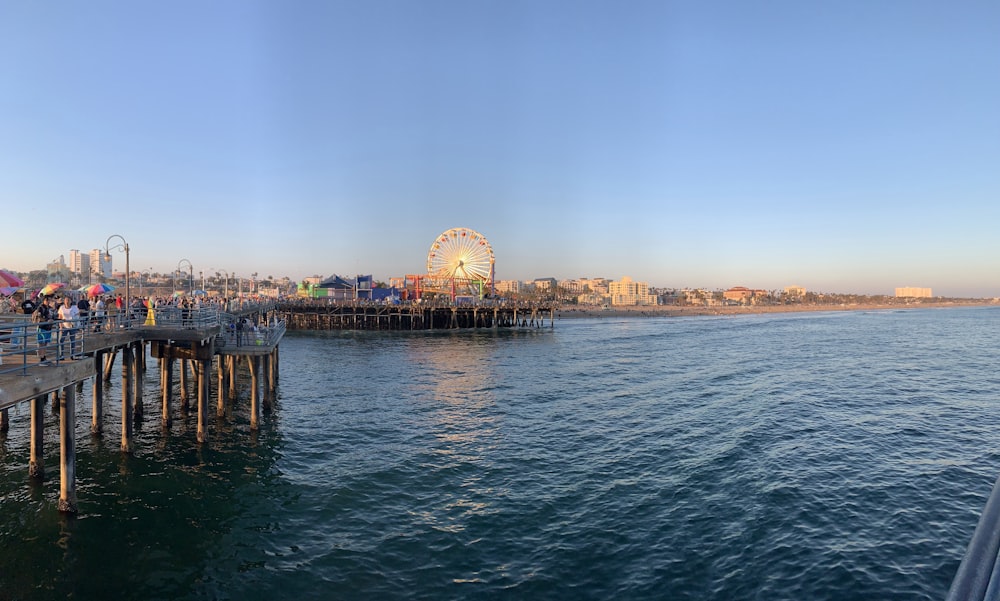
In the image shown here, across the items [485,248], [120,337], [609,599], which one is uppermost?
[485,248]

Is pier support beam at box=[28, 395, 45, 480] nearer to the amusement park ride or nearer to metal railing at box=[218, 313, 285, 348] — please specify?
metal railing at box=[218, 313, 285, 348]

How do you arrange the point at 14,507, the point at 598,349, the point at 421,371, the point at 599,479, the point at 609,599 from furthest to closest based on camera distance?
the point at 598,349
the point at 421,371
the point at 599,479
the point at 14,507
the point at 609,599

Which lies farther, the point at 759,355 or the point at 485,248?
the point at 485,248

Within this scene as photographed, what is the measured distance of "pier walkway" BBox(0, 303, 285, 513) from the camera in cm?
1234

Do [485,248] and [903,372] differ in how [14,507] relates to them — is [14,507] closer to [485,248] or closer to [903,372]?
[903,372]

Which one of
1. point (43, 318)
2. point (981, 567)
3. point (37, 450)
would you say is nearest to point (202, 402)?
point (37, 450)

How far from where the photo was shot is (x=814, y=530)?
46.5 feet

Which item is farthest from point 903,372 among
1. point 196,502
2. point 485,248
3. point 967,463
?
point 485,248

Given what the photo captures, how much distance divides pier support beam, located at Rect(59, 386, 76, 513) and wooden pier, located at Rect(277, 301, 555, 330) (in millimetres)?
60138

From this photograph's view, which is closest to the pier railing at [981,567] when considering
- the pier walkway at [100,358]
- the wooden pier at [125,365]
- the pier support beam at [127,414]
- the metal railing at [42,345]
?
the pier walkway at [100,358]

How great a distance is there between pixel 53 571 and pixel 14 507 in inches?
156

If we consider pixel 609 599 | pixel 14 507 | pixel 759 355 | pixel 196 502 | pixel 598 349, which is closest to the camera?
pixel 609 599

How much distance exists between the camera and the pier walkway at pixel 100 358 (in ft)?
40.5

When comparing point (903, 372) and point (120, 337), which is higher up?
point (120, 337)
